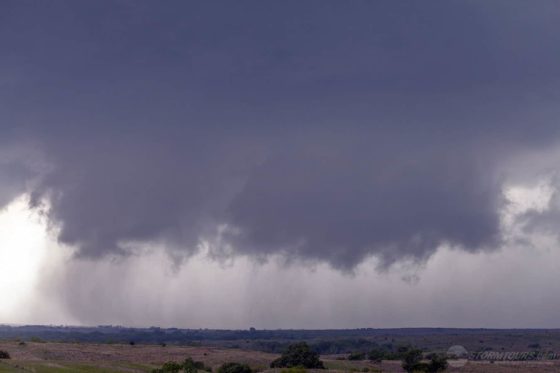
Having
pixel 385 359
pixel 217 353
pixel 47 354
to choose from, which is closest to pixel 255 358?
pixel 217 353

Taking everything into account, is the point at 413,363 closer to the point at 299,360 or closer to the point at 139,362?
the point at 299,360

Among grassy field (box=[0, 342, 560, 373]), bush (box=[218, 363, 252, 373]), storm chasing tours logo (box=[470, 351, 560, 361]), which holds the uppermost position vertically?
storm chasing tours logo (box=[470, 351, 560, 361])

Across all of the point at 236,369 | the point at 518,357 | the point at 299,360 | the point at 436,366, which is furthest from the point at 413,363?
the point at 518,357

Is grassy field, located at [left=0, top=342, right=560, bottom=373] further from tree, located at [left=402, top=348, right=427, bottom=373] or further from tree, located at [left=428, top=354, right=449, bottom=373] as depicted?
tree, located at [left=402, top=348, right=427, bottom=373]

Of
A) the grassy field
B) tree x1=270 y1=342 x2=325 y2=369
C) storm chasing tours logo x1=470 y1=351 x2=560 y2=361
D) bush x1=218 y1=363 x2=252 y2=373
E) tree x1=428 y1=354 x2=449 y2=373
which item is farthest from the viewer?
storm chasing tours logo x1=470 y1=351 x2=560 y2=361

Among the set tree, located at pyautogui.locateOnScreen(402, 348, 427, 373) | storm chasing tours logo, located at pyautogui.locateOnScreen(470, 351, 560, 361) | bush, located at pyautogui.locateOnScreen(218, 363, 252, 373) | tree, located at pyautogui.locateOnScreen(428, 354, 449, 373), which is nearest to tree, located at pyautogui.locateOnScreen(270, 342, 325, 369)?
bush, located at pyautogui.locateOnScreen(218, 363, 252, 373)

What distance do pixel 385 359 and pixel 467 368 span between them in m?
33.0

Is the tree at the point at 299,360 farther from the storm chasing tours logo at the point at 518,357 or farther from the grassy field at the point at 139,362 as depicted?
the storm chasing tours logo at the point at 518,357

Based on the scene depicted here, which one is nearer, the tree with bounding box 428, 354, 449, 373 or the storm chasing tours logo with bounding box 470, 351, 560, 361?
the tree with bounding box 428, 354, 449, 373

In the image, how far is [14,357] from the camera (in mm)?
109250

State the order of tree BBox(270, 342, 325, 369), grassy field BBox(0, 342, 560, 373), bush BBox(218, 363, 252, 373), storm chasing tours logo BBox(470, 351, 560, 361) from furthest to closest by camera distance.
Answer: storm chasing tours logo BBox(470, 351, 560, 361)
tree BBox(270, 342, 325, 369)
bush BBox(218, 363, 252, 373)
grassy field BBox(0, 342, 560, 373)

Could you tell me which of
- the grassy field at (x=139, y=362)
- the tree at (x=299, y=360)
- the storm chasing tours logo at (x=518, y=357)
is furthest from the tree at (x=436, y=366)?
the storm chasing tours logo at (x=518, y=357)

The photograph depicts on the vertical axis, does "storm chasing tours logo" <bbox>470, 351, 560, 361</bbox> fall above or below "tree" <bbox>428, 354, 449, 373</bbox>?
above

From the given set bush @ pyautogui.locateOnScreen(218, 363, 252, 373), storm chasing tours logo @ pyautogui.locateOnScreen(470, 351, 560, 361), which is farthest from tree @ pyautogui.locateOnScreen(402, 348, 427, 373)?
storm chasing tours logo @ pyautogui.locateOnScreen(470, 351, 560, 361)
